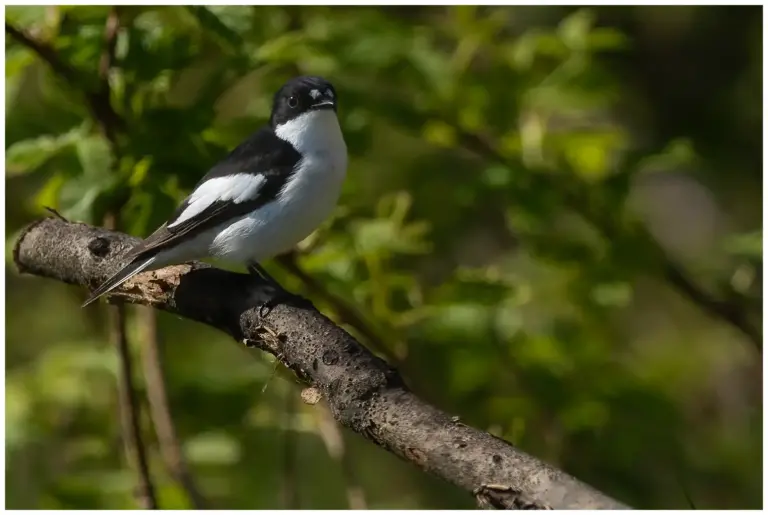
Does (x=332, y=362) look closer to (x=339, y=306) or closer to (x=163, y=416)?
(x=339, y=306)

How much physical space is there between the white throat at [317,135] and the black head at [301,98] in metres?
0.03

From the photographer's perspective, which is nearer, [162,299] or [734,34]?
[162,299]

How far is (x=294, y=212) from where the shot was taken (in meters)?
3.52

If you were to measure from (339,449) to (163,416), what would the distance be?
0.72 metres

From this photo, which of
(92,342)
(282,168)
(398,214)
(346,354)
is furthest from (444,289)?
(92,342)

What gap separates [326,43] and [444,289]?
1031 mm

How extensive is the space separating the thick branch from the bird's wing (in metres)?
0.15

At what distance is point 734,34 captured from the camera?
732cm

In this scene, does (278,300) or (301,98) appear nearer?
(278,300)

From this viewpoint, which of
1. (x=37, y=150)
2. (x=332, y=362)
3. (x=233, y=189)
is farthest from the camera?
(x=233, y=189)

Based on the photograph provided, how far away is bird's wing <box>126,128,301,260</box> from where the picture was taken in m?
3.38

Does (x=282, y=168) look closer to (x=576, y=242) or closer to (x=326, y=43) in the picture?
(x=326, y=43)

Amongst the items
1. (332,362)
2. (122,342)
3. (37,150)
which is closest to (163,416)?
(122,342)

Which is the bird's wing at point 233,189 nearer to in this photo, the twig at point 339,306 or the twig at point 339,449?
the twig at point 339,306
